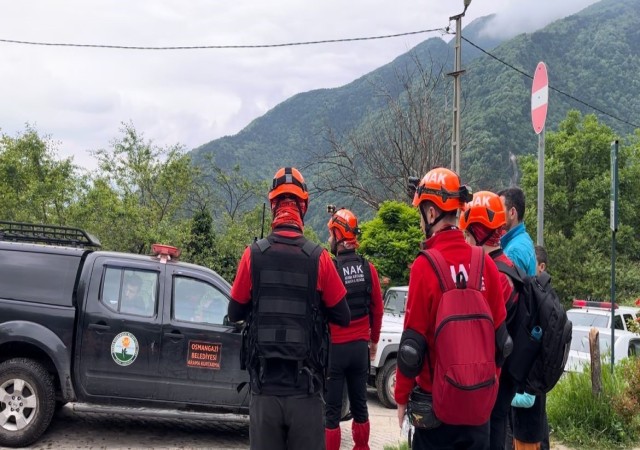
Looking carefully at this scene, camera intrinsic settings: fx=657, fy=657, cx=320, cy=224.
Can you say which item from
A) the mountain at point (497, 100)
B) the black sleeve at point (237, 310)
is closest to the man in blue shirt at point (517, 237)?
the black sleeve at point (237, 310)

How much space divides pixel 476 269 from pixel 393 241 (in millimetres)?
13569

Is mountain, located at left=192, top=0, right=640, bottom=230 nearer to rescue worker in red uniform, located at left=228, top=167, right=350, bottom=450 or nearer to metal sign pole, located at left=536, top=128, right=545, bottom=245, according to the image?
metal sign pole, located at left=536, top=128, right=545, bottom=245

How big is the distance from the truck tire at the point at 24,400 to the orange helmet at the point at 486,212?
481cm

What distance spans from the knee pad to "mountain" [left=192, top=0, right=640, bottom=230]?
3479cm

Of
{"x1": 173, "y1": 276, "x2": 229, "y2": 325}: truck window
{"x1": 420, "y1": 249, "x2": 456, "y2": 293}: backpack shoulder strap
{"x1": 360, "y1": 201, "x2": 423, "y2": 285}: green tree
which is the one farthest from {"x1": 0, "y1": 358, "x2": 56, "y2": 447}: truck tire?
{"x1": 360, "y1": 201, "x2": 423, "y2": 285}: green tree

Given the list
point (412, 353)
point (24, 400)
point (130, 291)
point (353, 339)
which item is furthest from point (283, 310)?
point (24, 400)

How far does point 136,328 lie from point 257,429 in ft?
11.6

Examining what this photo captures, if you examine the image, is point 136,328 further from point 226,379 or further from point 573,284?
point 573,284

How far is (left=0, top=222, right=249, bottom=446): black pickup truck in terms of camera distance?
666 centimetres

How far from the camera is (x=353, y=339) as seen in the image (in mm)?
5617

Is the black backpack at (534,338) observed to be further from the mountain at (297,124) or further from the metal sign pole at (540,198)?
the mountain at (297,124)

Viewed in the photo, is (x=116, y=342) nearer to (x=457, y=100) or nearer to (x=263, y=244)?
(x=263, y=244)

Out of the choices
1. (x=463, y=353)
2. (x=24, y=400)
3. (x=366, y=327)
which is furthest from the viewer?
(x=24, y=400)

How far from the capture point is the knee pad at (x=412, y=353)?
308 cm
